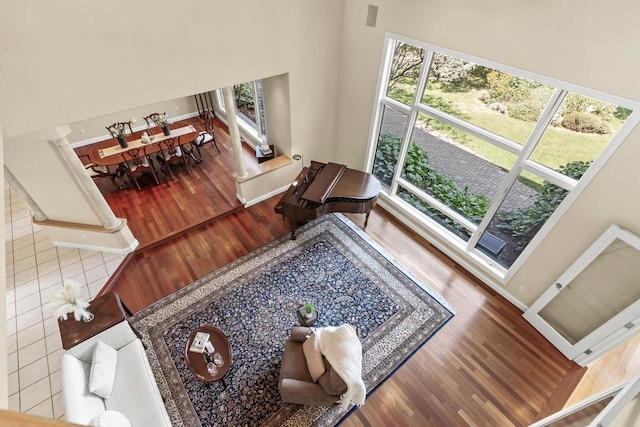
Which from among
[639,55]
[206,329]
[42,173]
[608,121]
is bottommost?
[206,329]

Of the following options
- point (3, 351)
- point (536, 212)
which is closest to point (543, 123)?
point (536, 212)

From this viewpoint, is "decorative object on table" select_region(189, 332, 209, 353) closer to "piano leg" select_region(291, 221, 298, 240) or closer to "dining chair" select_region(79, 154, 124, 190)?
"piano leg" select_region(291, 221, 298, 240)

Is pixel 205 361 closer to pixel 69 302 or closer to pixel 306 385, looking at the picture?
pixel 306 385

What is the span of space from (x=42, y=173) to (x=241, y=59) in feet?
10.1

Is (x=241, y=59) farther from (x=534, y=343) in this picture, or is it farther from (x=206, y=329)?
(x=534, y=343)

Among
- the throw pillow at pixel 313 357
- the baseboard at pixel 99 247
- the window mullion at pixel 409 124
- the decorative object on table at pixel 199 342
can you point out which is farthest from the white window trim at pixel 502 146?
the baseboard at pixel 99 247

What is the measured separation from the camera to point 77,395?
294cm

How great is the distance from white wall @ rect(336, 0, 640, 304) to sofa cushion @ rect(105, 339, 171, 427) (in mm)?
4826

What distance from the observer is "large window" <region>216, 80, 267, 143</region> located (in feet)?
22.1

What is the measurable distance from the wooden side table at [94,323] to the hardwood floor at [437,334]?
0.95 meters

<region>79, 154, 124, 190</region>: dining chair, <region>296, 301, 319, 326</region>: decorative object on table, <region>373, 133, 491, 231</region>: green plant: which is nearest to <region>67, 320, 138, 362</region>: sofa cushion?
<region>296, 301, 319, 326</region>: decorative object on table

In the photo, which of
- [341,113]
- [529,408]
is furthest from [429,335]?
[341,113]

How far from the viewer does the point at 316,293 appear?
4.68 metres

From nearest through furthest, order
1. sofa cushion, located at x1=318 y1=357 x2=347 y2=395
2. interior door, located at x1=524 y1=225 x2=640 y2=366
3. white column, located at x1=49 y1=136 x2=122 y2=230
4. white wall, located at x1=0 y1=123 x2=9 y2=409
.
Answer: white wall, located at x1=0 y1=123 x2=9 y2=409 < sofa cushion, located at x1=318 y1=357 x2=347 y2=395 < interior door, located at x1=524 y1=225 x2=640 y2=366 < white column, located at x1=49 y1=136 x2=122 y2=230
